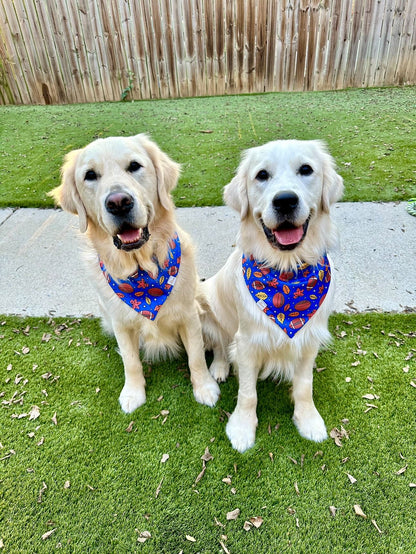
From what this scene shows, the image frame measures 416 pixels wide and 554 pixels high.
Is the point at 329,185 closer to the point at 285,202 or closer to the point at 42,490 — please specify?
the point at 285,202

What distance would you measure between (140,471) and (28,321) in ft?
6.11

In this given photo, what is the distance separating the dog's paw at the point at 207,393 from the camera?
2.48 m

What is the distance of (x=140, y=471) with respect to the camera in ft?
6.87

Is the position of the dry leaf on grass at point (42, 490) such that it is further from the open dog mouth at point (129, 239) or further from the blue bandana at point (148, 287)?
the open dog mouth at point (129, 239)

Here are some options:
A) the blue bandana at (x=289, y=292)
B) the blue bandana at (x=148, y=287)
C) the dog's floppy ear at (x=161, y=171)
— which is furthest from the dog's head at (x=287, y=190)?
the blue bandana at (x=148, y=287)

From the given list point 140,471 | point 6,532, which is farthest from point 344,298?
point 6,532

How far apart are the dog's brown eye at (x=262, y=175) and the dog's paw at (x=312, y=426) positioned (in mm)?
1550

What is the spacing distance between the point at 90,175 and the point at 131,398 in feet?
5.18

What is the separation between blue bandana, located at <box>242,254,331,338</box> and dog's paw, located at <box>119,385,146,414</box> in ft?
3.80

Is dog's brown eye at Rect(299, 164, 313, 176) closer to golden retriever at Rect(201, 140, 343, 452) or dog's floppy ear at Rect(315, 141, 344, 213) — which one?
golden retriever at Rect(201, 140, 343, 452)

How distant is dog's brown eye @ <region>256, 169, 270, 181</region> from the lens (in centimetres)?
195

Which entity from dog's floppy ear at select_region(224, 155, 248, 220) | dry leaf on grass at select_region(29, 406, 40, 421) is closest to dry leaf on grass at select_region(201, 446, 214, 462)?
dry leaf on grass at select_region(29, 406, 40, 421)

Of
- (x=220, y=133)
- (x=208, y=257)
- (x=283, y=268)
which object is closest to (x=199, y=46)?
(x=220, y=133)

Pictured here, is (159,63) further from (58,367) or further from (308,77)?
(58,367)
